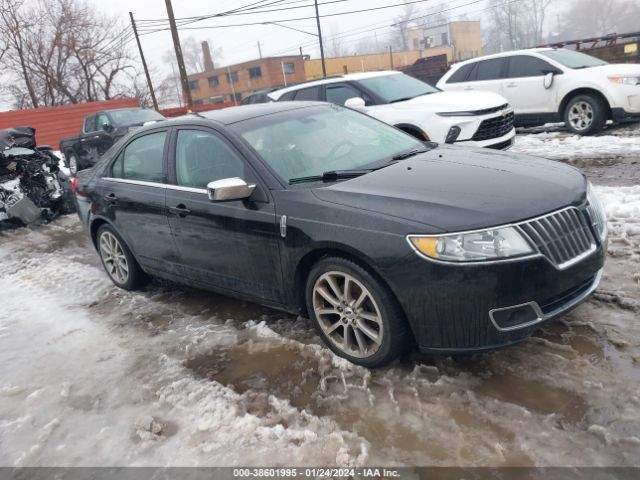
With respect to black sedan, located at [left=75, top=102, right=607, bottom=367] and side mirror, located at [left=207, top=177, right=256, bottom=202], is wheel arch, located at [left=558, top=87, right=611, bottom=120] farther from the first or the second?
side mirror, located at [left=207, top=177, right=256, bottom=202]

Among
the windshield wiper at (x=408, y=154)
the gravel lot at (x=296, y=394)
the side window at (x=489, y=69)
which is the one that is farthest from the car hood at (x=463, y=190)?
the side window at (x=489, y=69)

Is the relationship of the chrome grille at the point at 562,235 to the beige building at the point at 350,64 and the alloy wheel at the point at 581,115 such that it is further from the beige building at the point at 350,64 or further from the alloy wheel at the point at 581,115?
the beige building at the point at 350,64

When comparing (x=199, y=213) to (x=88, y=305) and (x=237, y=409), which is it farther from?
(x=88, y=305)

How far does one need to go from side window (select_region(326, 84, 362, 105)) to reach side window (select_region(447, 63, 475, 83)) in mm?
3727

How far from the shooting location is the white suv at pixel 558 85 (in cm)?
896

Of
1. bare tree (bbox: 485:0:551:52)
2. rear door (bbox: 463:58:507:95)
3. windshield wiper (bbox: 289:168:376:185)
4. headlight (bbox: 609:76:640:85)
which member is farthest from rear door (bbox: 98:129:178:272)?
bare tree (bbox: 485:0:551:52)

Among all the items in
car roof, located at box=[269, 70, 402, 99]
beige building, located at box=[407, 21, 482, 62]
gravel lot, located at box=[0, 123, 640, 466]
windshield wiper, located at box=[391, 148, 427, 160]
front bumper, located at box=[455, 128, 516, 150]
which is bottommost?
gravel lot, located at box=[0, 123, 640, 466]

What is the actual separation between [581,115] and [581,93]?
0.39 metres

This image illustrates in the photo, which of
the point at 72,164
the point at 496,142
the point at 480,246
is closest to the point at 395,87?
the point at 496,142

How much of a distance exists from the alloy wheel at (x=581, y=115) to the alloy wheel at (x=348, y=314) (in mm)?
8187

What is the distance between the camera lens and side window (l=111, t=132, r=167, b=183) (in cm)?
436

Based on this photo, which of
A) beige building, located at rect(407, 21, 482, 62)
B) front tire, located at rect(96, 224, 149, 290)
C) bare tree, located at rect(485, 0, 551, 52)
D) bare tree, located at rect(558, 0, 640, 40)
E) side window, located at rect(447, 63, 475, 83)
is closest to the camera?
front tire, located at rect(96, 224, 149, 290)

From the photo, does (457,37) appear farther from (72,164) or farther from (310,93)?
(310,93)

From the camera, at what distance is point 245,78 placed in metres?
67.0
